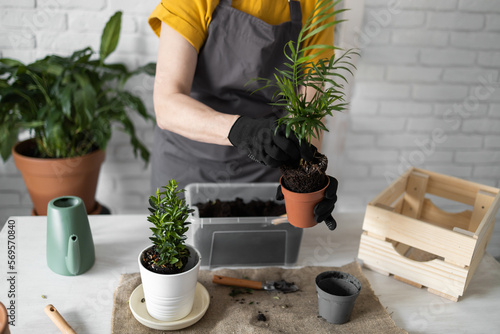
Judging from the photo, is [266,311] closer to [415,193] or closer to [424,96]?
[415,193]

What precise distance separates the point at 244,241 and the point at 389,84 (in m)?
1.70

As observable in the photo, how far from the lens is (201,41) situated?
139 centimetres

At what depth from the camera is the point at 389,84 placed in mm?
2477

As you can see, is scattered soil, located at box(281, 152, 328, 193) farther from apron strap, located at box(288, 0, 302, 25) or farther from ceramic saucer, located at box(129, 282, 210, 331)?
apron strap, located at box(288, 0, 302, 25)

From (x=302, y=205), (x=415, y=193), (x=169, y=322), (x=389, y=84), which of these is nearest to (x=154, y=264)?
(x=169, y=322)

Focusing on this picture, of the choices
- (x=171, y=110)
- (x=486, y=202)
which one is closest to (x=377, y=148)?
(x=486, y=202)

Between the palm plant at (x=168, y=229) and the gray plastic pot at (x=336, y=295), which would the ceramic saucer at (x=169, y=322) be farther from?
the gray plastic pot at (x=336, y=295)

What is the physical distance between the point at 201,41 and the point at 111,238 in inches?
27.3

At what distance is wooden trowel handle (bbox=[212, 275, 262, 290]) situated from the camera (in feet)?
3.56

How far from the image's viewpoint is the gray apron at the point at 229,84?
142 cm

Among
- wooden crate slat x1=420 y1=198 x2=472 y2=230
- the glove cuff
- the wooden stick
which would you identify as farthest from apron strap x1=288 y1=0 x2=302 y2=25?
the wooden stick

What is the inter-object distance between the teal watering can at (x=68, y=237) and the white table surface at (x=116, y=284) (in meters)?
0.03

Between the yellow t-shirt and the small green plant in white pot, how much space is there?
61 cm

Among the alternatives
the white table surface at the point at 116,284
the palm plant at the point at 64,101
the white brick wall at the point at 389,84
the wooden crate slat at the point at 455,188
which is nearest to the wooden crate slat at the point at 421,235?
the white table surface at the point at 116,284
